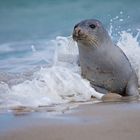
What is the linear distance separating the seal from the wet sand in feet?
9.65

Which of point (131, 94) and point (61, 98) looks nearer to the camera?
point (61, 98)

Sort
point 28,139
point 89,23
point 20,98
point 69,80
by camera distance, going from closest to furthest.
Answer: point 28,139 < point 20,98 < point 69,80 < point 89,23

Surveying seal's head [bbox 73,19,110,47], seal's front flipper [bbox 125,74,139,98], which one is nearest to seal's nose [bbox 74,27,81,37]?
seal's head [bbox 73,19,110,47]

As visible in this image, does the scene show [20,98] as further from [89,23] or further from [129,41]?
[129,41]

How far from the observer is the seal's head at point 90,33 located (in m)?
5.80

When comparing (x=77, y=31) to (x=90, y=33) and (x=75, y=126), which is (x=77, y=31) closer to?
(x=90, y=33)

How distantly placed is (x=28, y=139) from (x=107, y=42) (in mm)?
4179

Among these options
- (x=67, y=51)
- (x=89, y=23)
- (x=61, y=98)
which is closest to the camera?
(x=61, y=98)

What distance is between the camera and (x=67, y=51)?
24.7 ft

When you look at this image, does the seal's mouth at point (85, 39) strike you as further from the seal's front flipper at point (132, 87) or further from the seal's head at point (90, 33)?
the seal's front flipper at point (132, 87)

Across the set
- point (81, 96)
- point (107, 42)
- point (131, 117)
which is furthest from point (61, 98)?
point (131, 117)

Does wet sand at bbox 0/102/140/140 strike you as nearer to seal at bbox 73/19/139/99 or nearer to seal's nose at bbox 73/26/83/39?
seal's nose at bbox 73/26/83/39

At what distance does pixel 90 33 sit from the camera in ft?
19.7

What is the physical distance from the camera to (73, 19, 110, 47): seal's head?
5.80 meters
